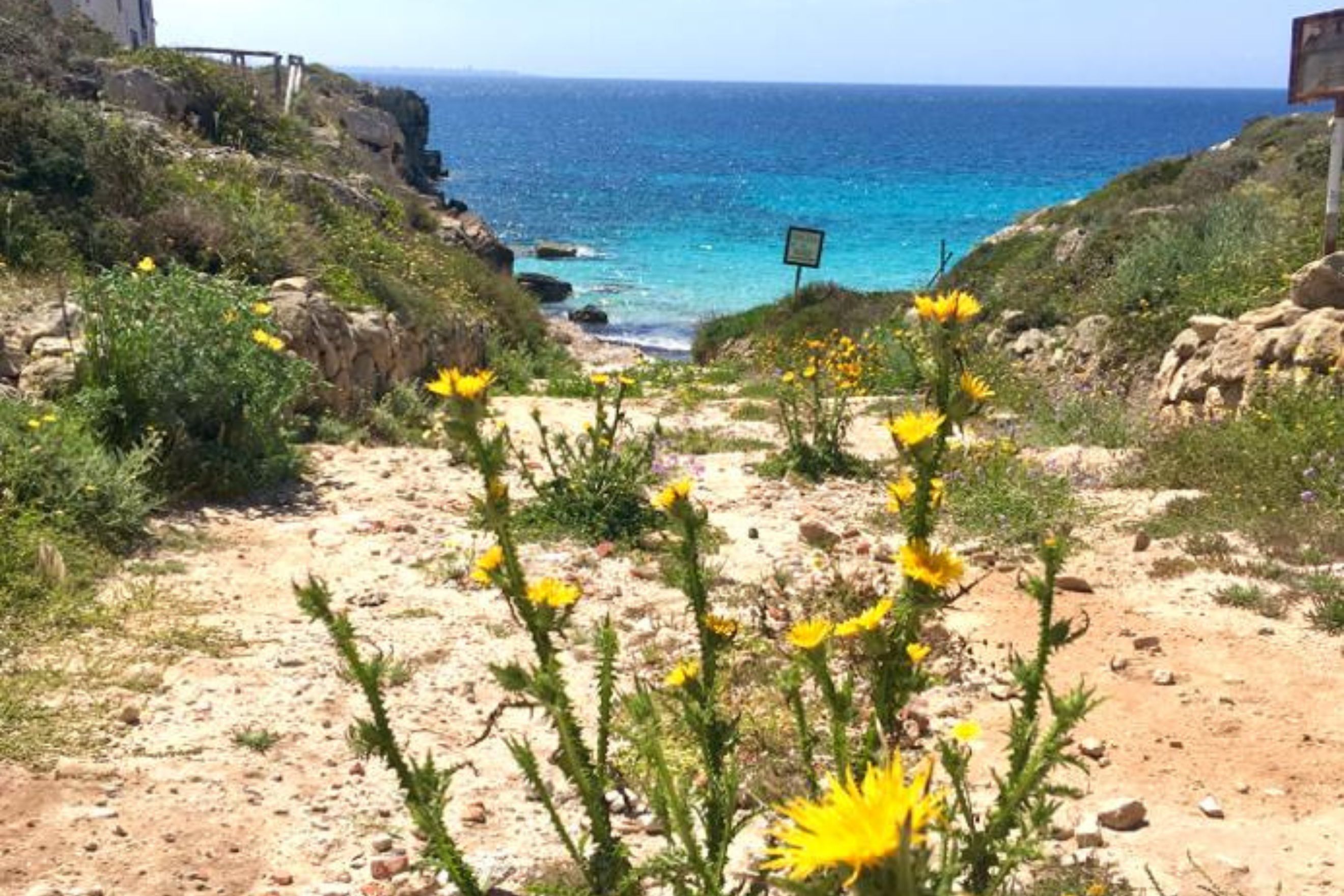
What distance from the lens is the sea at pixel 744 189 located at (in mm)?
37406

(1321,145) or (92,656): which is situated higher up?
(1321,145)

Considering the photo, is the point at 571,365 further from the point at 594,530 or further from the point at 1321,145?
the point at 1321,145

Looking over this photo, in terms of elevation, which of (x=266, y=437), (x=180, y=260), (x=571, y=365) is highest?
(x=180, y=260)

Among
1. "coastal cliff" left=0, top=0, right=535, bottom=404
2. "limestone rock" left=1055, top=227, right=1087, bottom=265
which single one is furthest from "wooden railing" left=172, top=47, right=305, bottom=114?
"limestone rock" left=1055, top=227, right=1087, bottom=265

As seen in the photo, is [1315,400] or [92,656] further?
[1315,400]

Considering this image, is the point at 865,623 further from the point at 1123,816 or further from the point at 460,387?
the point at 1123,816

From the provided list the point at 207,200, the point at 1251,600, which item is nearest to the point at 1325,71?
the point at 1251,600

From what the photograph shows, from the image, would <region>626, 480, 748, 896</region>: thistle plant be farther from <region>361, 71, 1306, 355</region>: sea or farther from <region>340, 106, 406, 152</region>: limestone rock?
<region>340, 106, 406, 152</region>: limestone rock

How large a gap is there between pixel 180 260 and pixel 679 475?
5.24 m

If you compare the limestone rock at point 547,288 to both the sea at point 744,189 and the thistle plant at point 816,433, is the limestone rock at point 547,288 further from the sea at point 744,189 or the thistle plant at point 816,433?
the thistle plant at point 816,433

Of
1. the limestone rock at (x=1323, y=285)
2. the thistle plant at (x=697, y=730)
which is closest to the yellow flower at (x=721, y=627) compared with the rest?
the thistle plant at (x=697, y=730)

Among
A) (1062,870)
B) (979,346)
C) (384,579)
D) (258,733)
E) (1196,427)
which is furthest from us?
(979,346)

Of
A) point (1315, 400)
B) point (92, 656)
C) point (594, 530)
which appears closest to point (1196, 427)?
point (1315, 400)

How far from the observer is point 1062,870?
352cm
